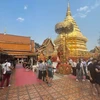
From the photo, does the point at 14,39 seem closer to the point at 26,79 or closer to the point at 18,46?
the point at 18,46

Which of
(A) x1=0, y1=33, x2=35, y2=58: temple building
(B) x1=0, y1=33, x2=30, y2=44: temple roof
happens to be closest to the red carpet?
(A) x1=0, y1=33, x2=35, y2=58: temple building

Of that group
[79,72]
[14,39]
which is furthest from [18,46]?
[79,72]

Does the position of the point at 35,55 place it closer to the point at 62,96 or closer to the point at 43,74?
the point at 43,74

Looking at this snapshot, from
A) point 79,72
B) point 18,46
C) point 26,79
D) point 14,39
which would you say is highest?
point 14,39

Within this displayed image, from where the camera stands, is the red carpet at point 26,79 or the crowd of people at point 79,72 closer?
Result: the crowd of people at point 79,72

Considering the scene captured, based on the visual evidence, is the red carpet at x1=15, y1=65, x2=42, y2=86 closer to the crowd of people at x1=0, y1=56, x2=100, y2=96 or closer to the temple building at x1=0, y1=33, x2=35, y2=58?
the crowd of people at x1=0, y1=56, x2=100, y2=96

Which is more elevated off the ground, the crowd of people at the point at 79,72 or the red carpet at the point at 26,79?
the crowd of people at the point at 79,72

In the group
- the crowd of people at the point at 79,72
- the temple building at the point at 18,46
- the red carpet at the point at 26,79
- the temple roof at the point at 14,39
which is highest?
the temple roof at the point at 14,39

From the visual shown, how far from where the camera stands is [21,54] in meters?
25.5

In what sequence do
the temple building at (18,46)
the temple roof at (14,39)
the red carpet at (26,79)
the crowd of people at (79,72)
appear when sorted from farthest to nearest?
1. the temple roof at (14,39)
2. the temple building at (18,46)
3. the red carpet at (26,79)
4. the crowd of people at (79,72)

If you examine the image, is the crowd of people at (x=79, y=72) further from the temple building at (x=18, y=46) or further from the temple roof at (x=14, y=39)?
the temple roof at (x=14, y=39)

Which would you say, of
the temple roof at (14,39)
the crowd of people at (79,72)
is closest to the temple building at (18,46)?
the temple roof at (14,39)

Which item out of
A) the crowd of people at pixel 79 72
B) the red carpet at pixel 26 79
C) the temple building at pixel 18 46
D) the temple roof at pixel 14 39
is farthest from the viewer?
the temple roof at pixel 14 39

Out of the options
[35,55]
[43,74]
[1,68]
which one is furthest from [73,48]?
[1,68]
